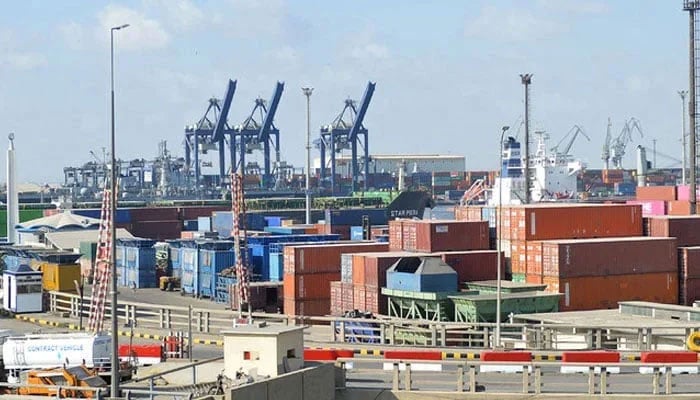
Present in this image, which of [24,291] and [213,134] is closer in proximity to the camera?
[24,291]

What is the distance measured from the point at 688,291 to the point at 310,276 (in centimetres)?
1381

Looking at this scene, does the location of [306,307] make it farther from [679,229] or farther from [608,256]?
[679,229]

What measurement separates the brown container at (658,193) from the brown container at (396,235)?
44966 mm

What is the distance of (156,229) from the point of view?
311ft

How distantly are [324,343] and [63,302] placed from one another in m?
13.1

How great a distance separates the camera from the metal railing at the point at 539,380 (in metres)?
18.6

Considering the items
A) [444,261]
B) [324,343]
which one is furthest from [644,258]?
[324,343]

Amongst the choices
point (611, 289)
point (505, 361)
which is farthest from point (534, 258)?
point (505, 361)

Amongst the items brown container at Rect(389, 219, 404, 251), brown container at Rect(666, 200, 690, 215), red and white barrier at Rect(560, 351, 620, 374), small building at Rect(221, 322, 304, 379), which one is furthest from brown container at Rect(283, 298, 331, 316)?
brown container at Rect(666, 200, 690, 215)

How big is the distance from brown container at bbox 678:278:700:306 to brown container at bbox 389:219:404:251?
10.3 m

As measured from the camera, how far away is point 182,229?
324 ft

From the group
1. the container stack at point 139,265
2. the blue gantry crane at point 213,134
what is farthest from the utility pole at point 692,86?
the blue gantry crane at point 213,134

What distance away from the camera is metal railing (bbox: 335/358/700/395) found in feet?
61.0

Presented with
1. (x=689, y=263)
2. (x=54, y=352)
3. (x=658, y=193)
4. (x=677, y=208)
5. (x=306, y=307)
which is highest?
(x=658, y=193)
